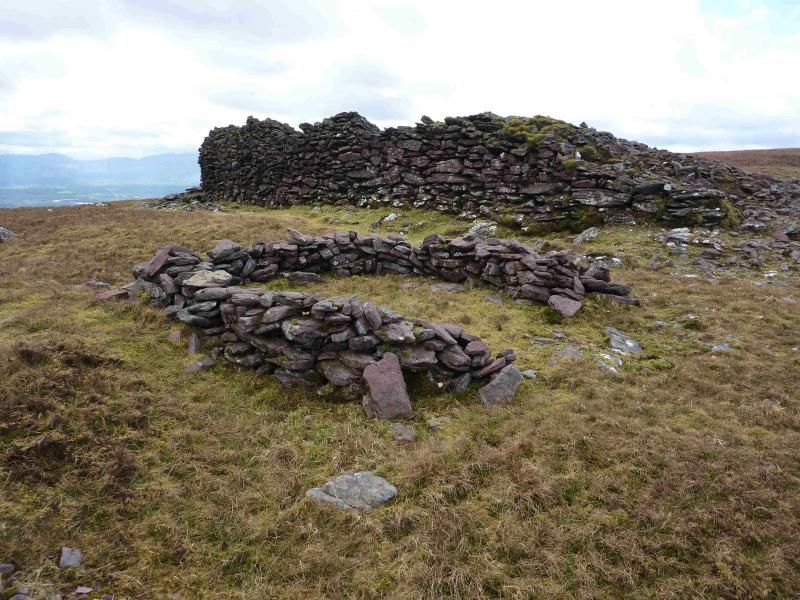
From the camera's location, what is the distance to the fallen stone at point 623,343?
9.63m

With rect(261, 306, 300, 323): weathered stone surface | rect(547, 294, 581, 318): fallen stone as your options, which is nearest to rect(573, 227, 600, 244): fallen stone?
rect(547, 294, 581, 318): fallen stone

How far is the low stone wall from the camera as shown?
8.34m

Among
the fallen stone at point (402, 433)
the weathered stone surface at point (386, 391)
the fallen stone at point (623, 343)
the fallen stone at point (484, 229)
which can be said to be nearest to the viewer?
the fallen stone at point (402, 433)

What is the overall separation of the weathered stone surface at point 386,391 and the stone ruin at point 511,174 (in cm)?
1433

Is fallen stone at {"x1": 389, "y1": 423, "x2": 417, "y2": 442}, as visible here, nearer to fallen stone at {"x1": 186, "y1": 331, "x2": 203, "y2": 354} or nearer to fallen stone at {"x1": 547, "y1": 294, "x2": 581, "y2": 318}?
fallen stone at {"x1": 186, "y1": 331, "x2": 203, "y2": 354}

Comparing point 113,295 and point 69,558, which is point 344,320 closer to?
point 69,558

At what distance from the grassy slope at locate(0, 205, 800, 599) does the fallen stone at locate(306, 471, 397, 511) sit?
206 millimetres

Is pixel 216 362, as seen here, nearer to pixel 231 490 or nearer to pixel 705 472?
pixel 231 490

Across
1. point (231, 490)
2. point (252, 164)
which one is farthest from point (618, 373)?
point (252, 164)

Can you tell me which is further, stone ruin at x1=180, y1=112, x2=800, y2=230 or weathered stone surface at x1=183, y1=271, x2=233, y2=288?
stone ruin at x1=180, y1=112, x2=800, y2=230

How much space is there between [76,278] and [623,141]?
92.7 feet

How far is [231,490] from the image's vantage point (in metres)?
6.00

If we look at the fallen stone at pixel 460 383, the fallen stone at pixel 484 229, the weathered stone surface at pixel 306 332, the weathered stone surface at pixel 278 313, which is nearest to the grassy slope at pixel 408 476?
the fallen stone at pixel 460 383

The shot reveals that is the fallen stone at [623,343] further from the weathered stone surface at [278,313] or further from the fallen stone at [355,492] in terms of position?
the weathered stone surface at [278,313]
